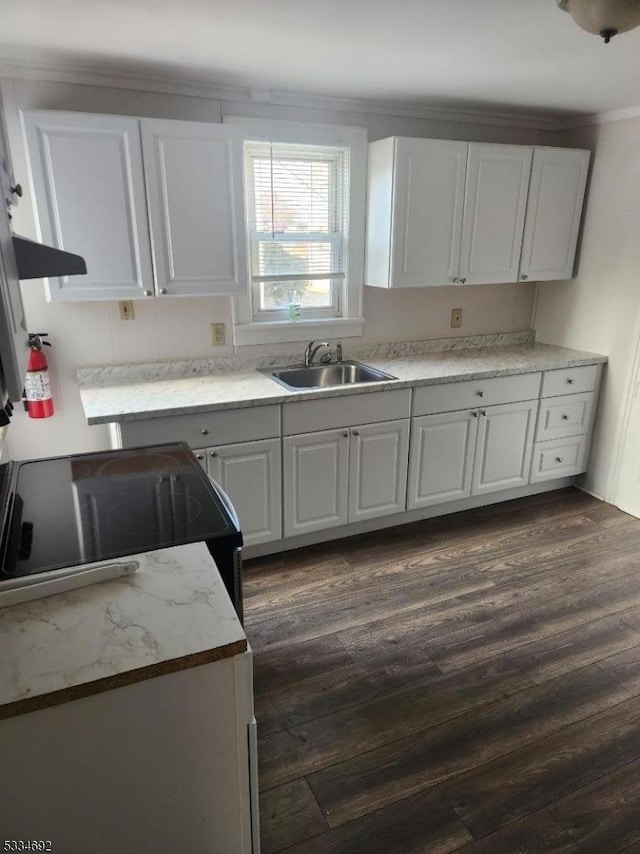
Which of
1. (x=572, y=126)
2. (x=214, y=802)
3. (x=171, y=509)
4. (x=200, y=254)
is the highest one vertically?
(x=572, y=126)

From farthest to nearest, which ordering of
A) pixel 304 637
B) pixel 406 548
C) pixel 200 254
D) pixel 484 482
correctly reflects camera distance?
pixel 484 482, pixel 406 548, pixel 200 254, pixel 304 637

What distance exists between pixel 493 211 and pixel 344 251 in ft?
2.85

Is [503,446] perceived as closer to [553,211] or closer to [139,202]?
[553,211]

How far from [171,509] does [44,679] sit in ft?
2.11

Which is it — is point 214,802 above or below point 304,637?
above

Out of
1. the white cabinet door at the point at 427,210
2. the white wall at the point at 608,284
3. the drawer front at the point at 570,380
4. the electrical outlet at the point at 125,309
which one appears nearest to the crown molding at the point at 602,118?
the white wall at the point at 608,284

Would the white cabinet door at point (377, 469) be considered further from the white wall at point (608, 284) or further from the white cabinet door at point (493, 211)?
the white wall at point (608, 284)

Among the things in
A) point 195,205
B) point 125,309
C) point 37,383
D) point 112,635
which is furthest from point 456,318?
point 112,635

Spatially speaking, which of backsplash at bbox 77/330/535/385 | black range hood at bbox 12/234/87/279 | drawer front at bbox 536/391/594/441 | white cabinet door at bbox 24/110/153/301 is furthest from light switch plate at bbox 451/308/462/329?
black range hood at bbox 12/234/87/279

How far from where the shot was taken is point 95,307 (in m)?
2.73

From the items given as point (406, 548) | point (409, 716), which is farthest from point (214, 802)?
point (406, 548)

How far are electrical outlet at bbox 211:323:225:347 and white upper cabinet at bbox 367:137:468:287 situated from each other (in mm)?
900

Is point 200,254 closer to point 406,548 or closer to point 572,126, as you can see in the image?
point 406,548

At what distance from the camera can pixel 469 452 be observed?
10.7 feet
